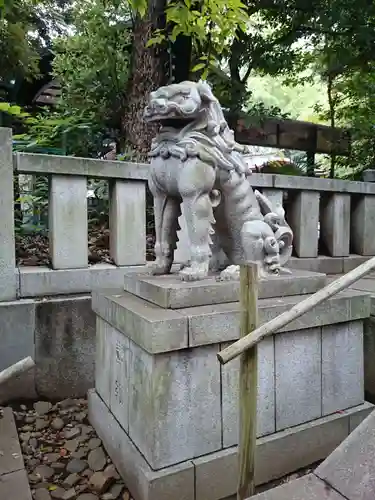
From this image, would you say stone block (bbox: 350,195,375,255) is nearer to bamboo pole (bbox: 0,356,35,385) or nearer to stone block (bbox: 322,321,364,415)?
stone block (bbox: 322,321,364,415)

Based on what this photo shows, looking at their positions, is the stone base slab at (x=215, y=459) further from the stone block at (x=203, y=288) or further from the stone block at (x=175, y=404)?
the stone block at (x=203, y=288)

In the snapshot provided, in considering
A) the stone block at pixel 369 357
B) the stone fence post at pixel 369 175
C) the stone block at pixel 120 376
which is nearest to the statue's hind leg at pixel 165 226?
the stone block at pixel 120 376

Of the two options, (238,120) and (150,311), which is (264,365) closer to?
(150,311)

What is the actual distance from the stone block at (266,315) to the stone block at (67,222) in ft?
4.36

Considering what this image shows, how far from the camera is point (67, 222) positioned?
307cm

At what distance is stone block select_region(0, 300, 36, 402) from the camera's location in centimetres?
289

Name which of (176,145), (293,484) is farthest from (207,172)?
(293,484)

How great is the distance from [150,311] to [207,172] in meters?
0.85

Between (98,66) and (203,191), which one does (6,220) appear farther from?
(98,66)

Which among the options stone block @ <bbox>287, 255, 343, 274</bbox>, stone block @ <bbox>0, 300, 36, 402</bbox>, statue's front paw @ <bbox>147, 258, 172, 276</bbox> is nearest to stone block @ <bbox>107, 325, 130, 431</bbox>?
statue's front paw @ <bbox>147, 258, 172, 276</bbox>

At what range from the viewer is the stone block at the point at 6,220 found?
2.85 metres

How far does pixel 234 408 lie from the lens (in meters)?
2.23

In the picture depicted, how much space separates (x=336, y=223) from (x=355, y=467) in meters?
3.12

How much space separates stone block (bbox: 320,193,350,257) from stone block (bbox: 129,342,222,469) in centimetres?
271
